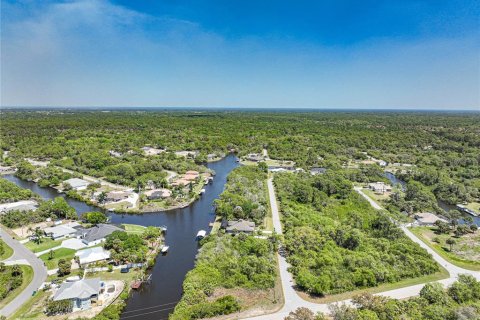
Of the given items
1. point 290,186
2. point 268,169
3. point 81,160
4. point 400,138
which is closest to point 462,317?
point 290,186

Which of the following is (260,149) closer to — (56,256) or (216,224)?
(216,224)

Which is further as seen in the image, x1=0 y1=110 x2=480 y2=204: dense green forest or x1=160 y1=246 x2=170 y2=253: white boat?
x1=0 y1=110 x2=480 y2=204: dense green forest

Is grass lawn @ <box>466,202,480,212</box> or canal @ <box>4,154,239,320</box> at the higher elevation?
grass lawn @ <box>466,202,480,212</box>

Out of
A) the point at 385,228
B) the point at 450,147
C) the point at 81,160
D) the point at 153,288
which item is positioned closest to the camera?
the point at 153,288

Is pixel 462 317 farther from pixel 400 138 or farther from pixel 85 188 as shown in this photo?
pixel 400 138

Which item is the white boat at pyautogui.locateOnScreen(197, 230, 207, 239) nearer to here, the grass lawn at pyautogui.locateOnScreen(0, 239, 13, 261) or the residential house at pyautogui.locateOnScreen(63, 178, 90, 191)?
the grass lawn at pyautogui.locateOnScreen(0, 239, 13, 261)

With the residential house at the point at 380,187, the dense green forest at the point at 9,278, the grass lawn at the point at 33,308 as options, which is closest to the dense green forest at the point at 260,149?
the residential house at the point at 380,187

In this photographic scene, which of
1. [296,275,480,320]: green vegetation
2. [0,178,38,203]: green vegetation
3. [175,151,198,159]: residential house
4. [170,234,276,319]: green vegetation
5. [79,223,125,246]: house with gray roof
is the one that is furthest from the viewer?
[175,151,198,159]: residential house

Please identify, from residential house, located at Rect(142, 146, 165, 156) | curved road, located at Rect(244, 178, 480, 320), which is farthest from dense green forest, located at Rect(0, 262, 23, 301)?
residential house, located at Rect(142, 146, 165, 156)
